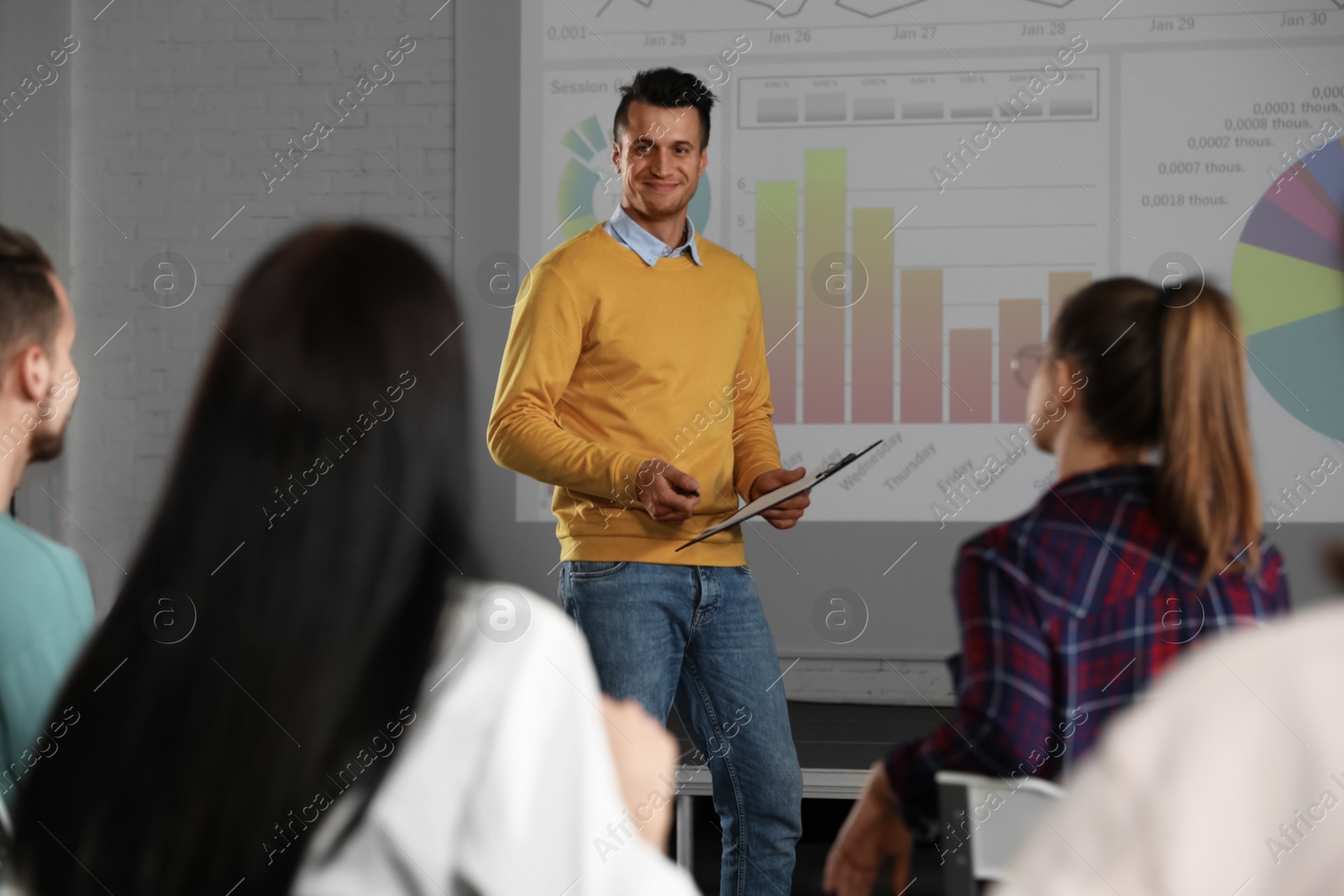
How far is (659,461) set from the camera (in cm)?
175

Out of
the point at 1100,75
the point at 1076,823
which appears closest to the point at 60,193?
the point at 1100,75

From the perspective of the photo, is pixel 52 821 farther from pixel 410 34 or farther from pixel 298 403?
pixel 410 34

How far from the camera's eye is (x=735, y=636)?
6.23 feet

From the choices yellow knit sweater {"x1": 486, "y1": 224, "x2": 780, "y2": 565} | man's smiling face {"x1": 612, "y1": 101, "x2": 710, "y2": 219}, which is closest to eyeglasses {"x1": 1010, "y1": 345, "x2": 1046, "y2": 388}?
yellow knit sweater {"x1": 486, "y1": 224, "x2": 780, "y2": 565}

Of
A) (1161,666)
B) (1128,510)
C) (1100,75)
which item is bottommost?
(1161,666)

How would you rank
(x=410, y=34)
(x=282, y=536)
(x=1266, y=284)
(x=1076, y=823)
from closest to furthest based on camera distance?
(x=1076, y=823)
(x=282, y=536)
(x=1266, y=284)
(x=410, y=34)

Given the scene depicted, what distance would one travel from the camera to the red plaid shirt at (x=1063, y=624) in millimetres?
1023

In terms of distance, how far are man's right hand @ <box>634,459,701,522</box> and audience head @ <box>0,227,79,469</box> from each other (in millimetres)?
813

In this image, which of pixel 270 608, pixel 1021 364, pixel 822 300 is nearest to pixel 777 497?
pixel 270 608

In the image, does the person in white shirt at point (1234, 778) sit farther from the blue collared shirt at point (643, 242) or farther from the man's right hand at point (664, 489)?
the blue collared shirt at point (643, 242)

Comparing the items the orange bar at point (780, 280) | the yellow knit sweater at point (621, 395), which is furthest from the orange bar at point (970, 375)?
the yellow knit sweater at point (621, 395)

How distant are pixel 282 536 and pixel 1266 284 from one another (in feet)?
11.1

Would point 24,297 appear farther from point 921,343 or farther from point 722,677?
point 921,343

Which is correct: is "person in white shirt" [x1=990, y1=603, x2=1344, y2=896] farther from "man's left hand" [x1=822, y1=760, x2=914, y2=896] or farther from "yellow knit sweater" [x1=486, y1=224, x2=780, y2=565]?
"yellow knit sweater" [x1=486, y1=224, x2=780, y2=565]
